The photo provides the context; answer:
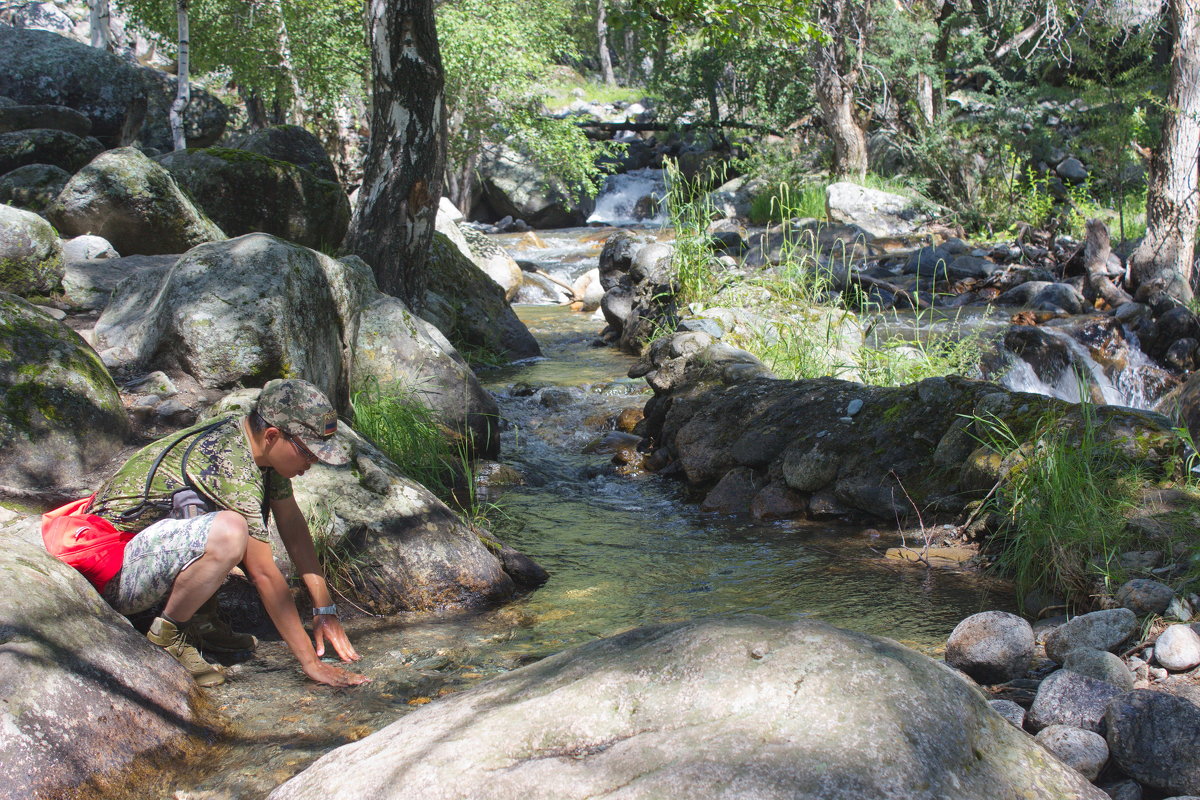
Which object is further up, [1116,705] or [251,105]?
[251,105]

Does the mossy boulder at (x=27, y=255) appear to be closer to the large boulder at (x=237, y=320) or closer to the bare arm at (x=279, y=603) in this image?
the large boulder at (x=237, y=320)

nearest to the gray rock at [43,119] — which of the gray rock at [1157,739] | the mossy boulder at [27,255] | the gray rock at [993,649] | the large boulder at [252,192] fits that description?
the large boulder at [252,192]

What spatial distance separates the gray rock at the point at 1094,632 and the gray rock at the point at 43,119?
47.8 ft

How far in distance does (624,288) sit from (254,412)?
8.78m

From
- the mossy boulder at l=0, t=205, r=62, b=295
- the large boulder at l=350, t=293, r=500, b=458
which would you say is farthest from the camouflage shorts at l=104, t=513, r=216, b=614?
the mossy boulder at l=0, t=205, r=62, b=295

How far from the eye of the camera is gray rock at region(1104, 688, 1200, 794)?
2730 mm

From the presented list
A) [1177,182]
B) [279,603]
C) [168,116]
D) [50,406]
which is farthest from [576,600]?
[168,116]

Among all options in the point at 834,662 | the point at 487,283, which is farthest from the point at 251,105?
the point at 834,662

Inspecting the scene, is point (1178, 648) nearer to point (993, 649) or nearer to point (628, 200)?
point (993, 649)

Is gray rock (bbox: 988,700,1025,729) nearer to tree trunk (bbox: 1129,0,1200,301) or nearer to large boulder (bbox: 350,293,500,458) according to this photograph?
large boulder (bbox: 350,293,500,458)

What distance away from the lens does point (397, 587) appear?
14.9ft

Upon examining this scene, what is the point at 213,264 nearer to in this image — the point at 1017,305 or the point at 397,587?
the point at 397,587

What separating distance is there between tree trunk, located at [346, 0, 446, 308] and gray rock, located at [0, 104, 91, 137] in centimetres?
785

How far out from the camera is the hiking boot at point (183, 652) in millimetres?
3271
